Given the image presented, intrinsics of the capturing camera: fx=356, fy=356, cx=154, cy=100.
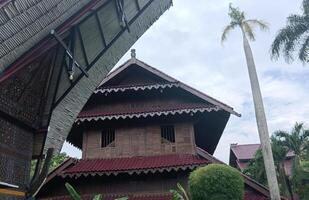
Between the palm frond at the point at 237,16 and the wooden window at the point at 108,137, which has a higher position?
the palm frond at the point at 237,16

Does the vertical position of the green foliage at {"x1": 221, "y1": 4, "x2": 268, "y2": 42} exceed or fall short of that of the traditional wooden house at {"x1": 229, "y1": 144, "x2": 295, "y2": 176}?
it exceeds it

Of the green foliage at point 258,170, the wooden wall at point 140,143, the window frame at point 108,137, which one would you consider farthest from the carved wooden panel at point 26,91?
the green foliage at point 258,170

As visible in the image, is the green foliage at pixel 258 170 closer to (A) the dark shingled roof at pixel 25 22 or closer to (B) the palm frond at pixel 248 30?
(B) the palm frond at pixel 248 30

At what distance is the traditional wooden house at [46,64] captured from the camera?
6.02 meters

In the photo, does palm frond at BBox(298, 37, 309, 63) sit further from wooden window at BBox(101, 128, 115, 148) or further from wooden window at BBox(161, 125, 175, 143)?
wooden window at BBox(101, 128, 115, 148)

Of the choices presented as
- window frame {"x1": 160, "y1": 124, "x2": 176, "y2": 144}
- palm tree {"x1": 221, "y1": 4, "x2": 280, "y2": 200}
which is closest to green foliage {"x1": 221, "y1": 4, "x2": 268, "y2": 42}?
palm tree {"x1": 221, "y1": 4, "x2": 280, "y2": 200}

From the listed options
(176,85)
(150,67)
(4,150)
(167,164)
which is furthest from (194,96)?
(4,150)

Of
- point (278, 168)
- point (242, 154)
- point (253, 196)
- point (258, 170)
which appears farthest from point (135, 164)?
point (242, 154)

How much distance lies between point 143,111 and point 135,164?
8.27ft

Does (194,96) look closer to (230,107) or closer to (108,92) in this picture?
(230,107)

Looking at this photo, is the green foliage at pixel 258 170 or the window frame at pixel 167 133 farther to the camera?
the green foliage at pixel 258 170

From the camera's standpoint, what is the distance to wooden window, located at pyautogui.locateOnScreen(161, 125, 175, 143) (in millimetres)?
15828

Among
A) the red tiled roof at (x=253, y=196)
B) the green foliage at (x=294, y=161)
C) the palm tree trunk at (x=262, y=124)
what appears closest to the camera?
the red tiled roof at (x=253, y=196)

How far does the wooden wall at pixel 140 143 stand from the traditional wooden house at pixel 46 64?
22.7 ft
